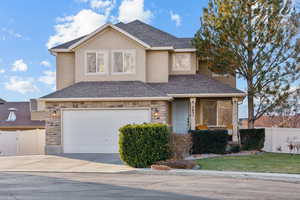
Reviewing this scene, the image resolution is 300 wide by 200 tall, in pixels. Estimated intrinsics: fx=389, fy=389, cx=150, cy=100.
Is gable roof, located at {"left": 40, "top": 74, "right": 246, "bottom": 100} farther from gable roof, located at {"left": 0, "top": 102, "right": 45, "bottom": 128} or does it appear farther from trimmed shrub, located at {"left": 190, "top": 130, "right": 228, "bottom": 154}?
gable roof, located at {"left": 0, "top": 102, "right": 45, "bottom": 128}

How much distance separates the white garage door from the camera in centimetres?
2045

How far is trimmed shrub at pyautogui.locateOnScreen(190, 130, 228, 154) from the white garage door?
3116 mm

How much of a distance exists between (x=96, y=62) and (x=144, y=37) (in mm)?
3839

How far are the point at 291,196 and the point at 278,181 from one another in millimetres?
2815

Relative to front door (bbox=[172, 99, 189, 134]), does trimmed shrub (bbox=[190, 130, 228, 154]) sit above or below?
below

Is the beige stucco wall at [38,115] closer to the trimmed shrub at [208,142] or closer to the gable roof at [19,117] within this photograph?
the gable roof at [19,117]

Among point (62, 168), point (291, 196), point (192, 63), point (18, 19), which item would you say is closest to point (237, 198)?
point (291, 196)

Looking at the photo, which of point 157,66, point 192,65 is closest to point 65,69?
point 157,66

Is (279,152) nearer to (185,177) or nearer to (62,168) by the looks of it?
(185,177)

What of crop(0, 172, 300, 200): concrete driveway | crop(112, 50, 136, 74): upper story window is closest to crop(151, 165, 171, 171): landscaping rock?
crop(0, 172, 300, 200): concrete driveway

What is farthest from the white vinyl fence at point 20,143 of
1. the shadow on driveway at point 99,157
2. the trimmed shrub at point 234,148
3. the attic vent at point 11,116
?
the attic vent at point 11,116

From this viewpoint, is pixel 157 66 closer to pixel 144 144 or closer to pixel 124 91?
pixel 124 91

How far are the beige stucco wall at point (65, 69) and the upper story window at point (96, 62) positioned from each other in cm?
140

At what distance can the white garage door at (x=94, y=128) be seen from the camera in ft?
67.1
